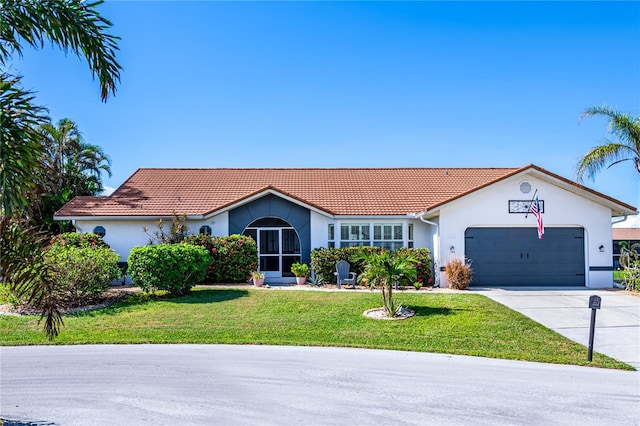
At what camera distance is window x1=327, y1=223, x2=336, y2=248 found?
63.9 feet

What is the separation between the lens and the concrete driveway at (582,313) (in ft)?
31.1

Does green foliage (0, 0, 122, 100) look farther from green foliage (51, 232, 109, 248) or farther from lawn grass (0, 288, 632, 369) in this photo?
green foliage (51, 232, 109, 248)

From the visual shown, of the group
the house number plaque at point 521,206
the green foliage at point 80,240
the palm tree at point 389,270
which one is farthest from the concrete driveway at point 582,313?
the green foliage at point 80,240

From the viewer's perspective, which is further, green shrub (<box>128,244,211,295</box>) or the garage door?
the garage door

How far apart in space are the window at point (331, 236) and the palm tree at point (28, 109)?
13.9 m

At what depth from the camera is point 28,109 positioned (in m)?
4.74

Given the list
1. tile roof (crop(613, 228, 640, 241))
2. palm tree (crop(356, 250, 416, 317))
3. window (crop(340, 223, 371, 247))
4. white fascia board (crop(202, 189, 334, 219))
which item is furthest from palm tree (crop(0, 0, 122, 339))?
tile roof (crop(613, 228, 640, 241))

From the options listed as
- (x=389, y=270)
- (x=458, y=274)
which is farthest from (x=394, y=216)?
(x=389, y=270)

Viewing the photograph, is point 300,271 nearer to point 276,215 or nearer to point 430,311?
point 276,215

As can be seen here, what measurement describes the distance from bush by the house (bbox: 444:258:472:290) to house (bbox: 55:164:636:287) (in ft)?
2.32

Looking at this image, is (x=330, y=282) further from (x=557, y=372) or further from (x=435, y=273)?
(x=557, y=372)

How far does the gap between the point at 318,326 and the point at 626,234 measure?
45507 mm

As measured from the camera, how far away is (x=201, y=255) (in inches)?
611

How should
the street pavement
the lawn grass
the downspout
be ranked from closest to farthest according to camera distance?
the street pavement → the lawn grass → the downspout
